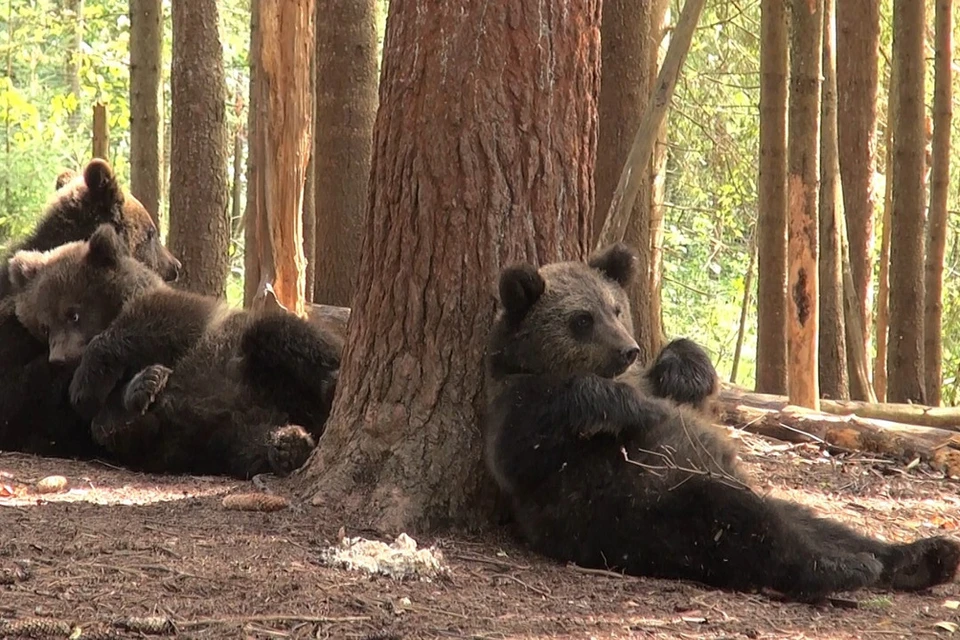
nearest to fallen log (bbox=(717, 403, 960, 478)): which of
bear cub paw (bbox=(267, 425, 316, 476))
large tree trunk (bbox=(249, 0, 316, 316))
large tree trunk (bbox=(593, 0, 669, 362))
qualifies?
large tree trunk (bbox=(593, 0, 669, 362))

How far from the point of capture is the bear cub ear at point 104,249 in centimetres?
814

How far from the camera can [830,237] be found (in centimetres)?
1061

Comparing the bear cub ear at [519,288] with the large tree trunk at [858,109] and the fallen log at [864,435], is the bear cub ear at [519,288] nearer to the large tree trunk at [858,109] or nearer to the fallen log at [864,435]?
the fallen log at [864,435]

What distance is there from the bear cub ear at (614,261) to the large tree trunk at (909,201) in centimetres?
704

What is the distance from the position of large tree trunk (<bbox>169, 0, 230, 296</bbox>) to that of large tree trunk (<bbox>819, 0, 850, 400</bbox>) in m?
5.89

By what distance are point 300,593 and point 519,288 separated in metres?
2.07

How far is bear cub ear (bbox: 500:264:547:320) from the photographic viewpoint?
5746mm

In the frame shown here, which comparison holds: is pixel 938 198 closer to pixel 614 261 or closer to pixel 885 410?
pixel 885 410

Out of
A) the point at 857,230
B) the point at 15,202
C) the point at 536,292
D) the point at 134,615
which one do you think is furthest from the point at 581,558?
the point at 15,202

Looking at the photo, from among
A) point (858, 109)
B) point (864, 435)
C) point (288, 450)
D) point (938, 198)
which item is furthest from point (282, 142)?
point (938, 198)

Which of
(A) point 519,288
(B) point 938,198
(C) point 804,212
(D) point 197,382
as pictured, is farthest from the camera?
(B) point 938,198

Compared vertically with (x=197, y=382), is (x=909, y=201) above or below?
above

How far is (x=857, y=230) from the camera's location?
41.7ft

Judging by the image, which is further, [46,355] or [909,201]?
[909,201]
